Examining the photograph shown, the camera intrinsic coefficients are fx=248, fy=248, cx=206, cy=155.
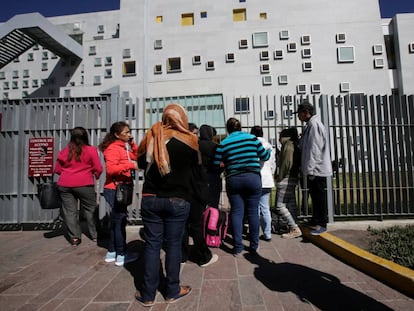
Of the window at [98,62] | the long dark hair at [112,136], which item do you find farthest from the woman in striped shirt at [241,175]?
the window at [98,62]

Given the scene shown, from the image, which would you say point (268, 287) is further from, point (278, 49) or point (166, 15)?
point (166, 15)

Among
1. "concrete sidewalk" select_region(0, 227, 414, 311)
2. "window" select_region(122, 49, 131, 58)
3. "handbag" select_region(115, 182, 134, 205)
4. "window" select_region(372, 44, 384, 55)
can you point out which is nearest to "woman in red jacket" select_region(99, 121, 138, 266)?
"handbag" select_region(115, 182, 134, 205)

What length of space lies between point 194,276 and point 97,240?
2.46 meters

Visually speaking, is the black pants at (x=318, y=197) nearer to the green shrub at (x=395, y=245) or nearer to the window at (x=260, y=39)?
the green shrub at (x=395, y=245)

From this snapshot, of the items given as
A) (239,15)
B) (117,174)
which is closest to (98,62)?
(239,15)

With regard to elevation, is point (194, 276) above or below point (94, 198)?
below

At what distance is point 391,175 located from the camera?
4973 millimetres

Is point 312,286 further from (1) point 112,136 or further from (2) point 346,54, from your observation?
(2) point 346,54

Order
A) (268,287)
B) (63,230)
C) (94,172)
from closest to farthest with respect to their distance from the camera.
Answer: (268,287) < (94,172) < (63,230)

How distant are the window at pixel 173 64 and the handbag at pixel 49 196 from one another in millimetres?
19451

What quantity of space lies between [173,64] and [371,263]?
22.3 meters

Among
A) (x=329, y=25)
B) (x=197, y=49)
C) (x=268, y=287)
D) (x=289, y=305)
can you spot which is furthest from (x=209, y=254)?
(x=329, y=25)

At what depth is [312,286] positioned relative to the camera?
2.78 meters

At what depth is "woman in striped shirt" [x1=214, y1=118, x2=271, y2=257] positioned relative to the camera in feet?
11.3
